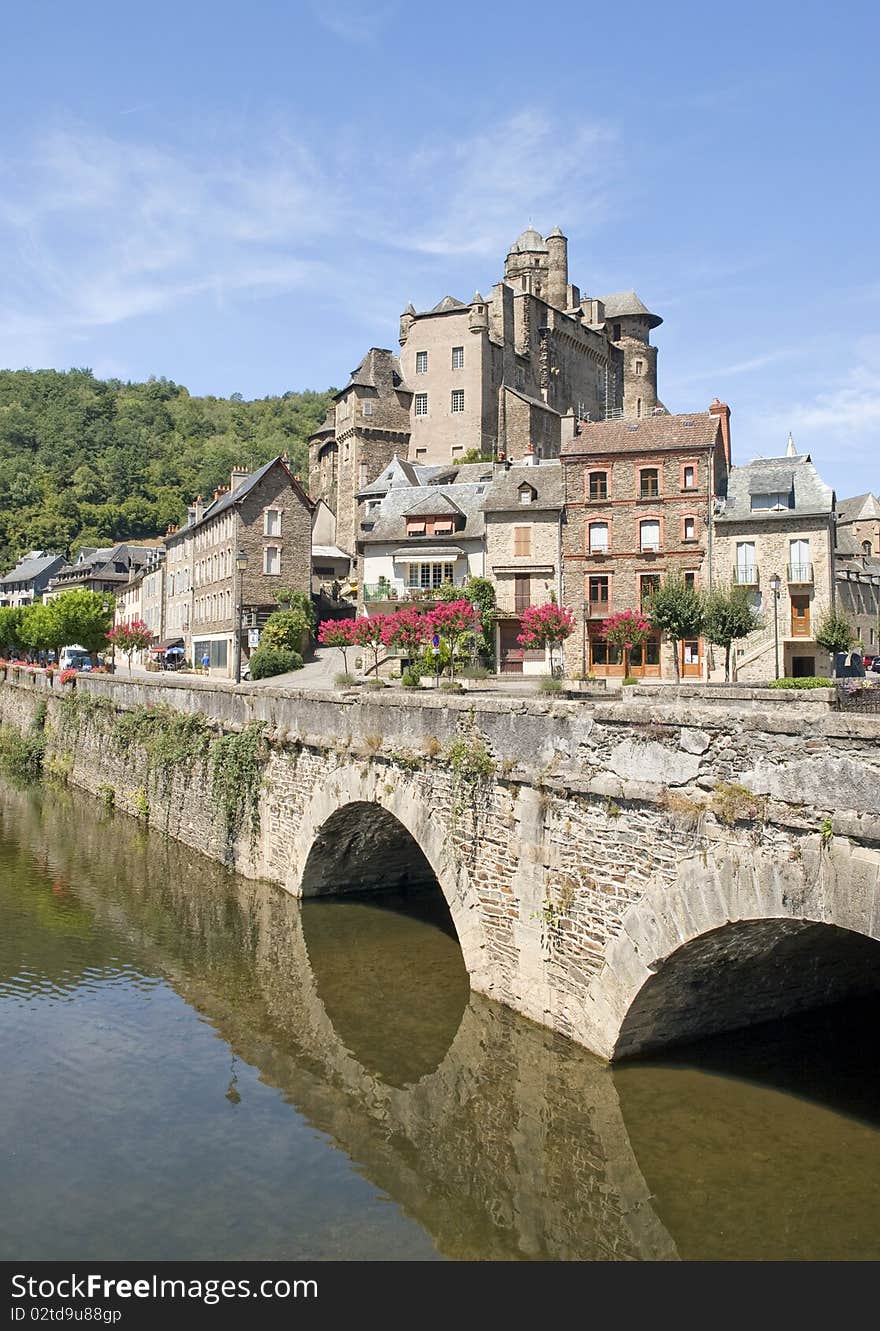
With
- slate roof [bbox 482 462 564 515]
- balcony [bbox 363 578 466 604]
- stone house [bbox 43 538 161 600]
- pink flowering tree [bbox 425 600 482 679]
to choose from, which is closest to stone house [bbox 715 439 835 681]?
slate roof [bbox 482 462 564 515]

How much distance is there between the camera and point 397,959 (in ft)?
44.2

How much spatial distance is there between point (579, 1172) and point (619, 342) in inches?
3122

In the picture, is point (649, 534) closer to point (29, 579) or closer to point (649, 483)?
point (649, 483)

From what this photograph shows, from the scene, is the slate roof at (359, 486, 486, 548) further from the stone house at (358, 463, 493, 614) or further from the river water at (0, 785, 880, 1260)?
the river water at (0, 785, 880, 1260)

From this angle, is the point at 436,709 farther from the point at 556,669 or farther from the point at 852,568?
the point at 852,568

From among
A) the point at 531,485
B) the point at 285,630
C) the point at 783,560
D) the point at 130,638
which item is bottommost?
the point at 130,638

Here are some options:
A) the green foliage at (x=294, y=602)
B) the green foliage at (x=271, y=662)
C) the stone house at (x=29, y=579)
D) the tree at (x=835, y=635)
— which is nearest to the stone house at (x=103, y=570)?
the stone house at (x=29, y=579)

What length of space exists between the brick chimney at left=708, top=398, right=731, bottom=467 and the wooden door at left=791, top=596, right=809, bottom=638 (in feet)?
22.8

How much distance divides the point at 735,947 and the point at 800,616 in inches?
1149

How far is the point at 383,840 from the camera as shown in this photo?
51.9 feet

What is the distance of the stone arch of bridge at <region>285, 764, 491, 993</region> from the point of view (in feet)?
36.0

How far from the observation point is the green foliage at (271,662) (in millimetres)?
38969

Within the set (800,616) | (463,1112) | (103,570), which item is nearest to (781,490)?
(800,616)
